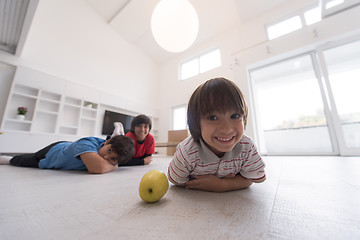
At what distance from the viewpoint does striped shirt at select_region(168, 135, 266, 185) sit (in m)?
0.48

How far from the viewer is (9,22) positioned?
1532 mm

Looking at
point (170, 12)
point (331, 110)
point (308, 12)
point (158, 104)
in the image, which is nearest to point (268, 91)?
point (331, 110)

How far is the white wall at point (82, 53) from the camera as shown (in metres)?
2.41

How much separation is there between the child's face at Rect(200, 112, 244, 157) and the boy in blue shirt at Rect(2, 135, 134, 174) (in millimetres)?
729

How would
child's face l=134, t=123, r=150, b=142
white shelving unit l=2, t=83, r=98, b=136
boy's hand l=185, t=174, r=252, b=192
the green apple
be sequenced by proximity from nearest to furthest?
the green apple
boy's hand l=185, t=174, r=252, b=192
child's face l=134, t=123, r=150, b=142
white shelving unit l=2, t=83, r=98, b=136

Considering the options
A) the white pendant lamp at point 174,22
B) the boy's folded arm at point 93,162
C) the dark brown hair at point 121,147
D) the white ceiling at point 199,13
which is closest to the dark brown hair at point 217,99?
the dark brown hair at point 121,147

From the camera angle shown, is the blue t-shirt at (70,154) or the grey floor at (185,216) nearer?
the grey floor at (185,216)

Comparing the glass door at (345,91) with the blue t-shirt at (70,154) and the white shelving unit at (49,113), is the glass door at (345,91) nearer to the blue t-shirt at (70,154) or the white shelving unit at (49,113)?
the blue t-shirt at (70,154)

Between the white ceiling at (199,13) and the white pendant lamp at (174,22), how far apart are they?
1956mm

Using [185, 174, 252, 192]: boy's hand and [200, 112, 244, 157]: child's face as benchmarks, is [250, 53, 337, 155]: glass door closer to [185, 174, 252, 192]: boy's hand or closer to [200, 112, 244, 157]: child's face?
[185, 174, 252, 192]: boy's hand

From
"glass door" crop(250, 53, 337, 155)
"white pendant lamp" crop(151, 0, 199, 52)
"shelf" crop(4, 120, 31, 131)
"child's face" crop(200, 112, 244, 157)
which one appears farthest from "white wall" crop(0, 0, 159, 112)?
"child's face" crop(200, 112, 244, 157)

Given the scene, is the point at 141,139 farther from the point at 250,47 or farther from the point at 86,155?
the point at 250,47

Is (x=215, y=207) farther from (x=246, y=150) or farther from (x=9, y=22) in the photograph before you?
(x=9, y=22)

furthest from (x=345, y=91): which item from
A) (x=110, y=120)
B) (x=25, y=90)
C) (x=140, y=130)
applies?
(x=25, y=90)
